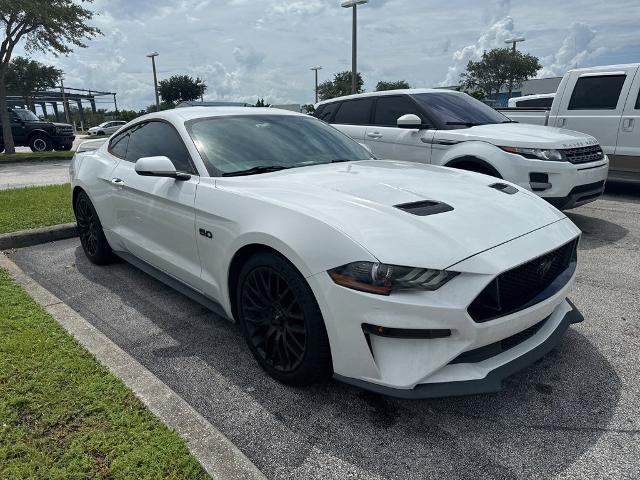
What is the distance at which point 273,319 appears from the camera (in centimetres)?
261

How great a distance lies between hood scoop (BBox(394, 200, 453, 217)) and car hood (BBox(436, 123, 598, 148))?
342cm

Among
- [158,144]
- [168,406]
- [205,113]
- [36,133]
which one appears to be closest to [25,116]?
[36,133]

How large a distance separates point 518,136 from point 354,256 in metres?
4.25

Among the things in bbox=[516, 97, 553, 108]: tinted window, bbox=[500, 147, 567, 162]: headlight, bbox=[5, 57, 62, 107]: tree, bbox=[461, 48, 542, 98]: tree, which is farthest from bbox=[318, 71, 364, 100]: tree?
bbox=[500, 147, 567, 162]: headlight

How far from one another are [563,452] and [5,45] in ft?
66.8

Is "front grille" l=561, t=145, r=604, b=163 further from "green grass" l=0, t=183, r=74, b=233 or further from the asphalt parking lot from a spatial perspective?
"green grass" l=0, t=183, r=74, b=233

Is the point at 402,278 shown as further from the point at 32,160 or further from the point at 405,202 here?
the point at 32,160

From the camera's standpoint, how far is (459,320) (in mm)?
2082

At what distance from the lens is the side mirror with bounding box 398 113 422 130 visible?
6148 millimetres

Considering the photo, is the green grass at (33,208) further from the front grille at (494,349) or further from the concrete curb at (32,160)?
the concrete curb at (32,160)

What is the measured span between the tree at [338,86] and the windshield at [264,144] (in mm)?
44033

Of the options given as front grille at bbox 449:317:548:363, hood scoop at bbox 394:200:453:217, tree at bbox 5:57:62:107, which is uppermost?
tree at bbox 5:57:62:107

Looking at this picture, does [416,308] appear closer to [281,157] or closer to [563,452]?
[563,452]

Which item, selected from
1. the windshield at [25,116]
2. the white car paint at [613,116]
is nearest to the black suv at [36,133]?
the windshield at [25,116]
